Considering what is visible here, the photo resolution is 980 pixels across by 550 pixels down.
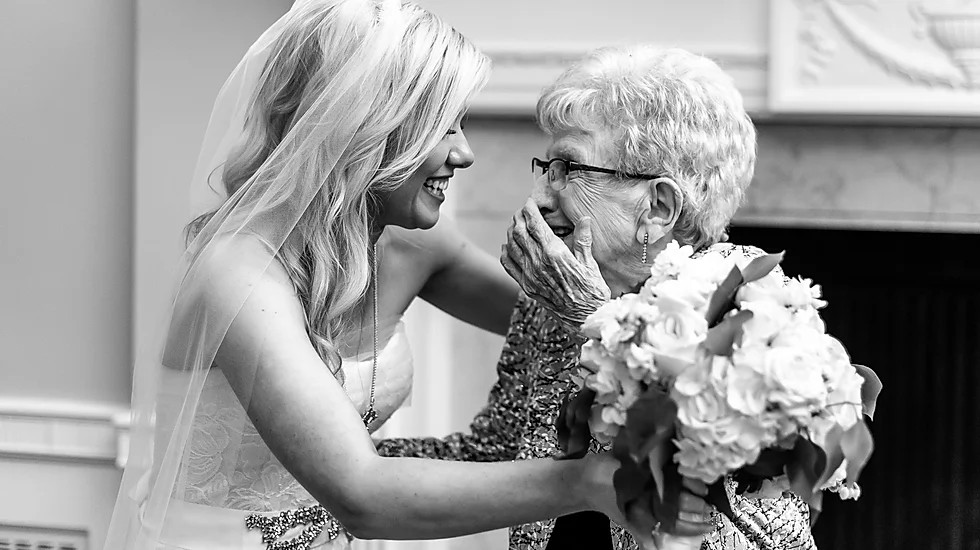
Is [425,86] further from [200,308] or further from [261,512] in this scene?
[261,512]

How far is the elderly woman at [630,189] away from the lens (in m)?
1.61

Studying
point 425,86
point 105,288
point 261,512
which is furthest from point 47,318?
point 425,86

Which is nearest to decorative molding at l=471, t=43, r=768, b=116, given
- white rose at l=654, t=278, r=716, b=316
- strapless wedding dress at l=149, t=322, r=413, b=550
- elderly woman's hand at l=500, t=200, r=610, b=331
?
elderly woman's hand at l=500, t=200, r=610, b=331

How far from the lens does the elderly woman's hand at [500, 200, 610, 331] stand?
1.65m

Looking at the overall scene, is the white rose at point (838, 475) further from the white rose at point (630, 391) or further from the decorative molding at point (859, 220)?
the decorative molding at point (859, 220)

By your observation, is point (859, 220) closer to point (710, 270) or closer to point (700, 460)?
point (710, 270)

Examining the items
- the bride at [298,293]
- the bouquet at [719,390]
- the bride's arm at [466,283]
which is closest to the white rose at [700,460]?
the bouquet at [719,390]

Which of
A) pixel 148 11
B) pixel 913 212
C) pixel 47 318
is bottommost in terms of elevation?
pixel 47 318

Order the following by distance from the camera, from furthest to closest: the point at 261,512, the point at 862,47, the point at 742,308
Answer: the point at 862,47 → the point at 261,512 → the point at 742,308

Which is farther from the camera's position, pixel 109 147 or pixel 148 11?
pixel 109 147

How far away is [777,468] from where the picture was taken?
121 cm

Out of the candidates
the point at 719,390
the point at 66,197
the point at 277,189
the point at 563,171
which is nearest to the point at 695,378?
the point at 719,390

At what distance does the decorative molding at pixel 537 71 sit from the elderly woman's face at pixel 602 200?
0.76 m

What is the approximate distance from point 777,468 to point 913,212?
1.40 metres
